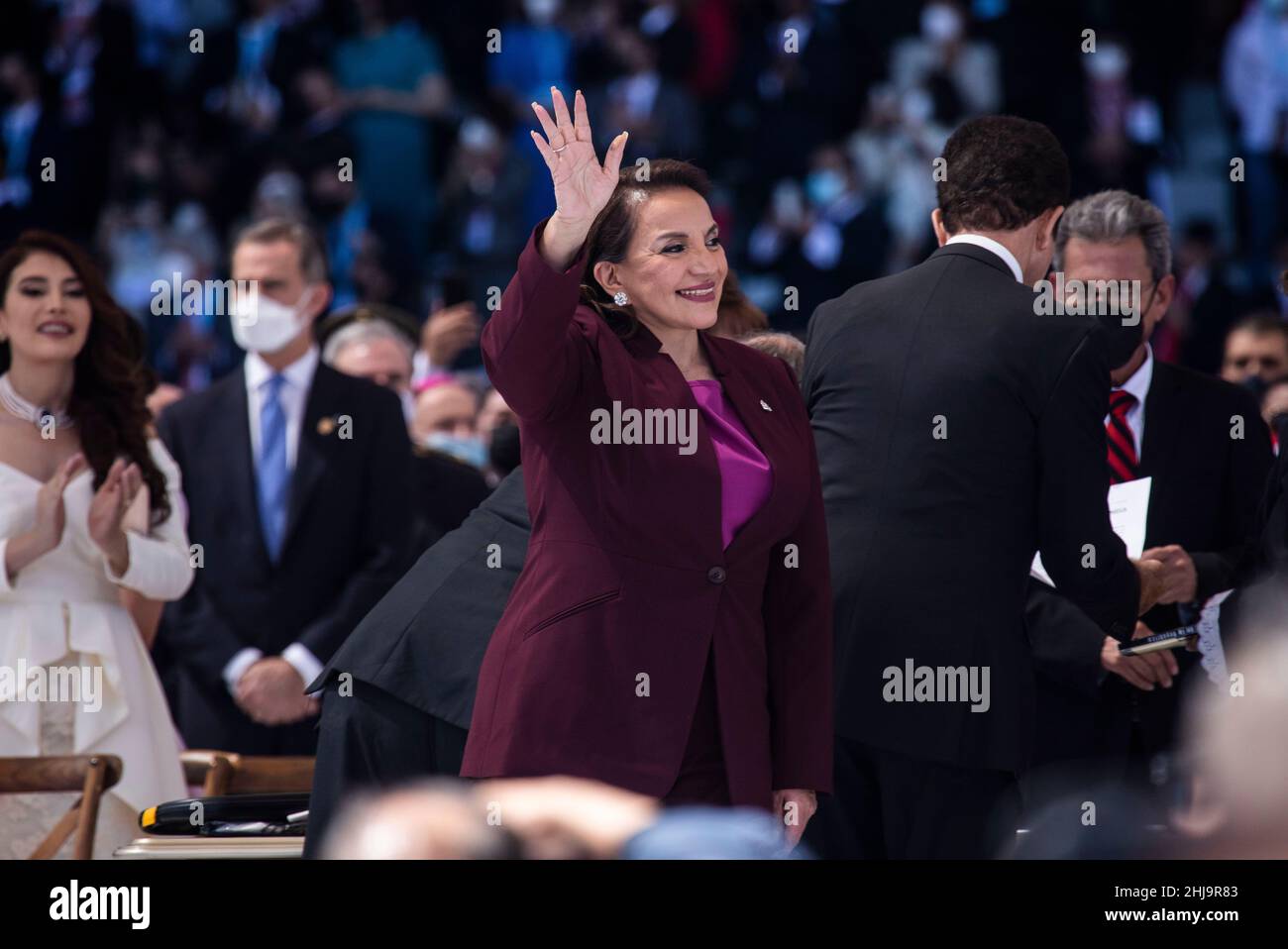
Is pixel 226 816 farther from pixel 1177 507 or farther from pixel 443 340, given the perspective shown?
pixel 443 340

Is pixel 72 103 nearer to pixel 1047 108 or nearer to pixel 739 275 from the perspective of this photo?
pixel 739 275

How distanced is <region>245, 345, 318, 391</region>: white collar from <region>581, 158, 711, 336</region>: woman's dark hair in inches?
86.2

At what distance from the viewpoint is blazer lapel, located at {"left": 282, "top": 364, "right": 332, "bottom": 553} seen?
185 inches

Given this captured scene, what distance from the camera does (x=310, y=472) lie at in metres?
4.73

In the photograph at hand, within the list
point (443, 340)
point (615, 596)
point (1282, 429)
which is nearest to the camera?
point (615, 596)

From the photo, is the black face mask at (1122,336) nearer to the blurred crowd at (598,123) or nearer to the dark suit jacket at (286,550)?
the dark suit jacket at (286,550)

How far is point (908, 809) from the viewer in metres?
2.93

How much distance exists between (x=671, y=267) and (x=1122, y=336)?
1.24 m

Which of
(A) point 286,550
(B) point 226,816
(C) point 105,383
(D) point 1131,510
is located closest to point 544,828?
(B) point 226,816

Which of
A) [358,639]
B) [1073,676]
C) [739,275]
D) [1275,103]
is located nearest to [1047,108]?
[1275,103]

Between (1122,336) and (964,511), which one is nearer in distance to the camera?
(964,511)

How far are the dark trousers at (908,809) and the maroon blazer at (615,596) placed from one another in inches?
13.9

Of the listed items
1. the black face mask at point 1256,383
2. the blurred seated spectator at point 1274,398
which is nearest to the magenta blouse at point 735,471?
the blurred seated spectator at point 1274,398

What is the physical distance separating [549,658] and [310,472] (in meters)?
2.29
